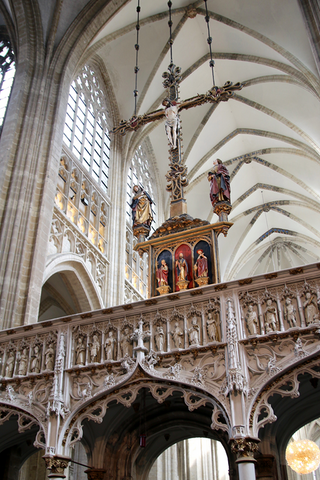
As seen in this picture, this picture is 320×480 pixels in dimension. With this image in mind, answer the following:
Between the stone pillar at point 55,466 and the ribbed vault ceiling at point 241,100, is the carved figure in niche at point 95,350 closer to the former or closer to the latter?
the stone pillar at point 55,466

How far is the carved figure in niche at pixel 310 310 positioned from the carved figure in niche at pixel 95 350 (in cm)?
321

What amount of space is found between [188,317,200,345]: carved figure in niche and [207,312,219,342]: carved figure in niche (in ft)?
0.58

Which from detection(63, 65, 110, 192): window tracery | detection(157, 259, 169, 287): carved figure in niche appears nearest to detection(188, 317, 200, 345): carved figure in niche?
detection(157, 259, 169, 287): carved figure in niche

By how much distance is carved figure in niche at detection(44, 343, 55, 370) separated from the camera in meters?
7.84

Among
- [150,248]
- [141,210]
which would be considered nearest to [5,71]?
[141,210]

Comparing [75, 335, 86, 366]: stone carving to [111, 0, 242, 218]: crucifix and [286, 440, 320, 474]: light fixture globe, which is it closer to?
[111, 0, 242, 218]: crucifix

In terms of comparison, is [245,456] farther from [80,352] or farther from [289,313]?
[80,352]

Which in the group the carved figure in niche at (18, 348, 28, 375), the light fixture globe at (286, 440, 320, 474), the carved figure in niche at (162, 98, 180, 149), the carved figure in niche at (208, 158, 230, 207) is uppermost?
the carved figure in niche at (162, 98, 180, 149)

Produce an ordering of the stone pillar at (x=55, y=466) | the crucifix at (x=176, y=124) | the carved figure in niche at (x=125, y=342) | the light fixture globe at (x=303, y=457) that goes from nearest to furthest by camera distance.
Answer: the stone pillar at (x=55, y=466) < the carved figure in niche at (x=125, y=342) < the crucifix at (x=176, y=124) < the light fixture globe at (x=303, y=457)

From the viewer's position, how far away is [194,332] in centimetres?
725

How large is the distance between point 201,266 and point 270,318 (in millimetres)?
2562

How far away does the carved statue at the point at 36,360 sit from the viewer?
26.0 feet

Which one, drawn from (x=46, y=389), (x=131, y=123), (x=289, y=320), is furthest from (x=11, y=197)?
(x=289, y=320)

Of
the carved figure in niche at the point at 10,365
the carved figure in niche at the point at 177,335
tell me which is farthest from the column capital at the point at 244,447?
the carved figure in niche at the point at 10,365
